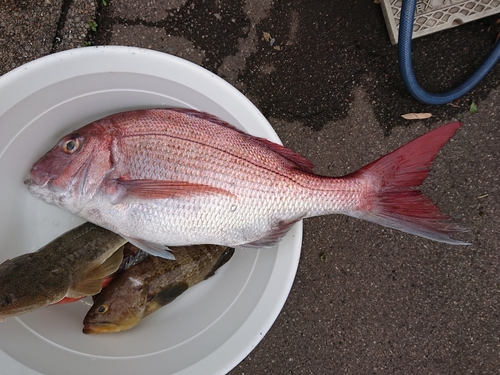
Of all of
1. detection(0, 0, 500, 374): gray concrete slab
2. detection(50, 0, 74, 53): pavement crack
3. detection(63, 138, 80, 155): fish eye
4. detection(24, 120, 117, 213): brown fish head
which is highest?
detection(50, 0, 74, 53): pavement crack

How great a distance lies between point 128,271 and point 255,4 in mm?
1368

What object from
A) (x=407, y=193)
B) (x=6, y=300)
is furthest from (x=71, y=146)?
(x=407, y=193)

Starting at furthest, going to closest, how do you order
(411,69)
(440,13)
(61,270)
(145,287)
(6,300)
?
(440,13)
(411,69)
(145,287)
(61,270)
(6,300)

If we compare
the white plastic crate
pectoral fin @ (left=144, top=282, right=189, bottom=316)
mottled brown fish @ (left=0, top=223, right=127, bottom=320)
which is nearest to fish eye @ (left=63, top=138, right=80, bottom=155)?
mottled brown fish @ (left=0, top=223, right=127, bottom=320)

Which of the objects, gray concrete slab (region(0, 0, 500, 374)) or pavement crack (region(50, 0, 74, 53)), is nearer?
pavement crack (region(50, 0, 74, 53))

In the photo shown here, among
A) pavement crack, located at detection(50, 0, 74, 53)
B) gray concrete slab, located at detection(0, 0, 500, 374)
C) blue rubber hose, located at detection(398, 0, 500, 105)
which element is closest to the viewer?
blue rubber hose, located at detection(398, 0, 500, 105)

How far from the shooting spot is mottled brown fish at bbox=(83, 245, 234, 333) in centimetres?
140

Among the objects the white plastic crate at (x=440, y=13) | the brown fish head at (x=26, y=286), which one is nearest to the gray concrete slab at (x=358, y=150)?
the white plastic crate at (x=440, y=13)

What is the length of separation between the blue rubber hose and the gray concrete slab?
4.0 inches

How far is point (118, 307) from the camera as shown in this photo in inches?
54.9

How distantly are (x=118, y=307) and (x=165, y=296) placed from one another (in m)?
0.17

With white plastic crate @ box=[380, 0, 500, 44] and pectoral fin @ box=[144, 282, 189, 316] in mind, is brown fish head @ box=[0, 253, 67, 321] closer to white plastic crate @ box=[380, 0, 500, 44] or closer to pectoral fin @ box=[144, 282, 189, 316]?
pectoral fin @ box=[144, 282, 189, 316]

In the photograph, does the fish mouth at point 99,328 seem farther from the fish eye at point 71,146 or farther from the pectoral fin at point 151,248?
the fish eye at point 71,146

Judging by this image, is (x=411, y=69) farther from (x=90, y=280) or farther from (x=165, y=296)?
(x=90, y=280)
